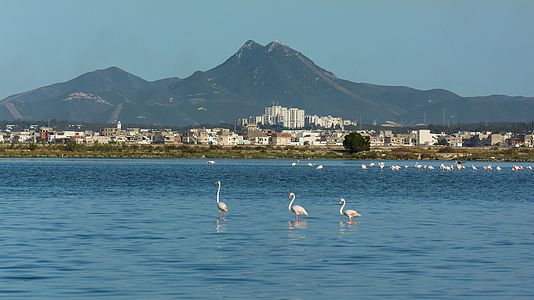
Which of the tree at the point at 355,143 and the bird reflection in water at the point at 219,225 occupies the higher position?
the tree at the point at 355,143

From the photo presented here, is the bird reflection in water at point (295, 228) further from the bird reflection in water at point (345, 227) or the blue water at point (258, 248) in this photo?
the bird reflection in water at point (345, 227)

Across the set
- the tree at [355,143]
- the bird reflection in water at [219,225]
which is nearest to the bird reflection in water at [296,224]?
the bird reflection in water at [219,225]

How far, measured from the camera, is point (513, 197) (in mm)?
49094

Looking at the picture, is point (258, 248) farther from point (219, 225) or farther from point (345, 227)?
point (345, 227)

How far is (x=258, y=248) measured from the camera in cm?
2428

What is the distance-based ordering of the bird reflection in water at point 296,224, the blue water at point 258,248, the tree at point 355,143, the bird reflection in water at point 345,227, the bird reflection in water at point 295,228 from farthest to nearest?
the tree at point 355,143 < the bird reflection in water at point 296,224 < the bird reflection in water at point 345,227 < the bird reflection in water at point 295,228 < the blue water at point 258,248

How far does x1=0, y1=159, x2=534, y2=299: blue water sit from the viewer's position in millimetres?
18562

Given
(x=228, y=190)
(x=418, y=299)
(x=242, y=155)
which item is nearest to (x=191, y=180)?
(x=228, y=190)

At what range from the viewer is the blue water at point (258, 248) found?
60.9ft

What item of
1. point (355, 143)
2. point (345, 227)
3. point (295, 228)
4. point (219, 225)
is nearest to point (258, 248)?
point (295, 228)

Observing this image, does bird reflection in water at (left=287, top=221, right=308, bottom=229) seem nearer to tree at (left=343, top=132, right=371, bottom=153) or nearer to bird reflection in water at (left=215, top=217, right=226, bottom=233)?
bird reflection in water at (left=215, top=217, right=226, bottom=233)

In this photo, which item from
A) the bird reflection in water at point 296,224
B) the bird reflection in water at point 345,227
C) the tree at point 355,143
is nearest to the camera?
the bird reflection in water at point 345,227

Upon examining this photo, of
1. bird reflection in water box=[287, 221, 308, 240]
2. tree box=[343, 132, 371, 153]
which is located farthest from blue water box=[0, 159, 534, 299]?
tree box=[343, 132, 371, 153]

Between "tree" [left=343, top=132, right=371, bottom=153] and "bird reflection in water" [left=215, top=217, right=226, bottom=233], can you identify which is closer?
"bird reflection in water" [left=215, top=217, right=226, bottom=233]
